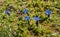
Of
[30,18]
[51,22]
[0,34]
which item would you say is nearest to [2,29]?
[0,34]

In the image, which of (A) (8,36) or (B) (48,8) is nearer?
(A) (8,36)

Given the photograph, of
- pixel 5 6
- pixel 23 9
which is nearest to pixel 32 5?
pixel 23 9

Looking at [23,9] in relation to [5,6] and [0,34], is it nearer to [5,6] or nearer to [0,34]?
[5,6]

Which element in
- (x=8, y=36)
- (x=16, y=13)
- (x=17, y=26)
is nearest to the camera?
(x=8, y=36)

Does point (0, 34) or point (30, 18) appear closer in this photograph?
point (0, 34)

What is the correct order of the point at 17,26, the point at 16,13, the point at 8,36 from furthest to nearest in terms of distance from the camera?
the point at 16,13 → the point at 17,26 → the point at 8,36

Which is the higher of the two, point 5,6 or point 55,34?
point 5,6

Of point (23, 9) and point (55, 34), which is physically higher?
point (23, 9)

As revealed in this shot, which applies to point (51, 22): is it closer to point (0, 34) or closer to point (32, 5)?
point (32, 5)
